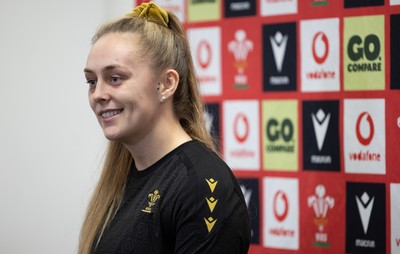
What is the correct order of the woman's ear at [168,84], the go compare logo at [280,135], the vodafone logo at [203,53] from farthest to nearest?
1. the vodafone logo at [203,53]
2. the go compare logo at [280,135]
3. the woman's ear at [168,84]

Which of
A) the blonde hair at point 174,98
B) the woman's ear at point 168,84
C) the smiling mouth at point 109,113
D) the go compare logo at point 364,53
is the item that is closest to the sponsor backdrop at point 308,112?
the go compare logo at point 364,53

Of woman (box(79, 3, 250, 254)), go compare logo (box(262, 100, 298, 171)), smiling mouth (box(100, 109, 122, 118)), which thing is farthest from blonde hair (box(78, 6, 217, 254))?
go compare logo (box(262, 100, 298, 171))

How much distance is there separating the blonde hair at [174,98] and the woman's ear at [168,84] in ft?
0.06

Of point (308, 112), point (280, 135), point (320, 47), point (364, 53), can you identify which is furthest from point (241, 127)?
point (364, 53)

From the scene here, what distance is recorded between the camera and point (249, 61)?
2188mm

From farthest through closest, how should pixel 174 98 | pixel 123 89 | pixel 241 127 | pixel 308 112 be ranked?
pixel 241 127 → pixel 308 112 → pixel 174 98 → pixel 123 89

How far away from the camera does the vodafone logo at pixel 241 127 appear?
7.23 ft

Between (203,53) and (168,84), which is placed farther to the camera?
(203,53)

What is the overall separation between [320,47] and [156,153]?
0.88 m

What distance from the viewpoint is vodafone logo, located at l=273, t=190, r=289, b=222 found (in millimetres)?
2128

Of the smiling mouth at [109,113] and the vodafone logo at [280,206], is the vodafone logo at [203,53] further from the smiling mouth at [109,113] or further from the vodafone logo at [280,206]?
the smiling mouth at [109,113]

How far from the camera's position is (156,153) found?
4.65ft

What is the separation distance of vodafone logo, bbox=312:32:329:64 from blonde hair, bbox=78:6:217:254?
2.28 ft

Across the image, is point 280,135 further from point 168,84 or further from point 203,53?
point 168,84
